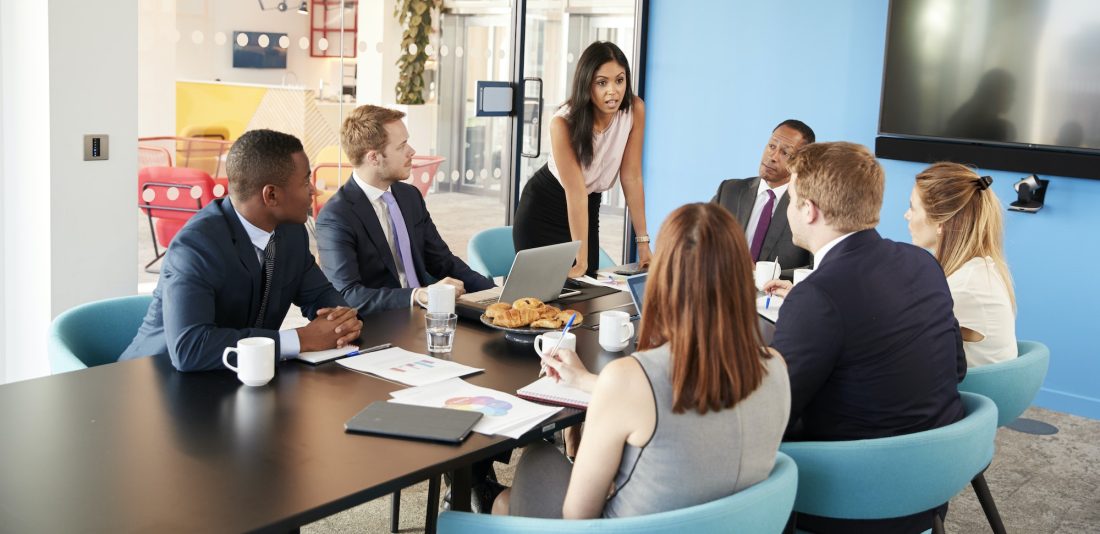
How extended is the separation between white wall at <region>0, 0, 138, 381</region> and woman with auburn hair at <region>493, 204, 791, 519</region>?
2.78 m

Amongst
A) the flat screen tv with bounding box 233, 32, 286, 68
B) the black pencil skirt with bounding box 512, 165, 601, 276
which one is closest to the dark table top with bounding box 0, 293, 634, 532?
the black pencil skirt with bounding box 512, 165, 601, 276

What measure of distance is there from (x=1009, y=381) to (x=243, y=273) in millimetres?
2072

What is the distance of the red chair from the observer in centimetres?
462

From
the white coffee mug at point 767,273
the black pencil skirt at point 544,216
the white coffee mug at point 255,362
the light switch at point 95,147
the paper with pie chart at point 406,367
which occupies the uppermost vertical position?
the light switch at point 95,147

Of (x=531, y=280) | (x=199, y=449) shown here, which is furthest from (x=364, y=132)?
(x=199, y=449)

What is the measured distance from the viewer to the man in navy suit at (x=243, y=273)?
2477 mm

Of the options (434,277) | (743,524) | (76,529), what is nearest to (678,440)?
(743,524)

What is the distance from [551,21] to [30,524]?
5.00 m

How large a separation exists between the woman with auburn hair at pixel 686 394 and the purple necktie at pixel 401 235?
1.95 m

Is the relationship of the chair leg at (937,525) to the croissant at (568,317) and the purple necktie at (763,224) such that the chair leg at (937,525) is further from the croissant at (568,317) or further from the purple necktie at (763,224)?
the purple necktie at (763,224)

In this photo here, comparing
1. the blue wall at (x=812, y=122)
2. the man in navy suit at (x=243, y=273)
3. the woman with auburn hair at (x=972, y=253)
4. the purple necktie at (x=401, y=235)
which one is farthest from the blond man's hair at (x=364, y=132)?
the blue wall at (x=812, y=122)

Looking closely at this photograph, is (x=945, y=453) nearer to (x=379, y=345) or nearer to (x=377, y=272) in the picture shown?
(x=379, y=345)

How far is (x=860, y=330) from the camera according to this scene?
227cm

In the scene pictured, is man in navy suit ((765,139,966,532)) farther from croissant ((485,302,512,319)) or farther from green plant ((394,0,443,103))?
green plant ((394,0,443,103))
